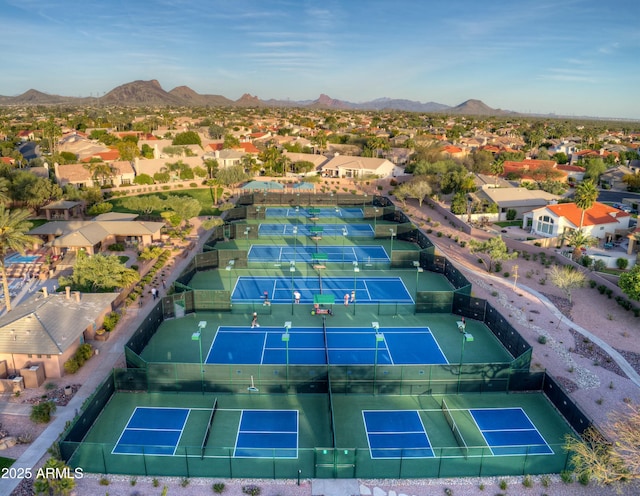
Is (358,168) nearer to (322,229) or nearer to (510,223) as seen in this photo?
(510,223)

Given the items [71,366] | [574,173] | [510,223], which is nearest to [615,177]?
[574,173]

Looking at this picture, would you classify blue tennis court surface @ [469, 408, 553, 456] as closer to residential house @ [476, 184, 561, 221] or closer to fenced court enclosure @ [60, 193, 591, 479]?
fenced court enclosure @ [60, 193, 591, 479]

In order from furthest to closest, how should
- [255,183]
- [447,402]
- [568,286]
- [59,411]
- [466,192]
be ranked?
[255,183]
[466,192]
[568,286]
[447,402]
[59,411]

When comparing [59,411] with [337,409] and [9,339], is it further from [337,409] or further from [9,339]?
[337,409]

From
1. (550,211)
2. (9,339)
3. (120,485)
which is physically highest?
(550,211)

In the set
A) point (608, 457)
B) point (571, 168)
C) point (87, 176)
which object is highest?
point (571, 168)

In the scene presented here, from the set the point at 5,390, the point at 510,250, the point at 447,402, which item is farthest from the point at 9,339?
the point at 510,250
